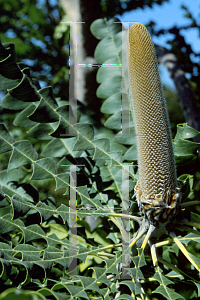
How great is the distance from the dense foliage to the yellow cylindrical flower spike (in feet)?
0.27

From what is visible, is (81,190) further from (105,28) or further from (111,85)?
(105,28)

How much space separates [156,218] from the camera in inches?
24.6

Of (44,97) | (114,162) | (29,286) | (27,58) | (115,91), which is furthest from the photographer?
(27,58)

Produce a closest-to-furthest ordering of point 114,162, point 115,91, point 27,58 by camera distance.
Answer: point 114,162, point 115,91, point 27,58

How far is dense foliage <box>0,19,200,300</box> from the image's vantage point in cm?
63

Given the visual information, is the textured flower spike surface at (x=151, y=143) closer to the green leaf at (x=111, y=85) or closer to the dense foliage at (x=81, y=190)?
the dense foliage at (x=81, y=190)

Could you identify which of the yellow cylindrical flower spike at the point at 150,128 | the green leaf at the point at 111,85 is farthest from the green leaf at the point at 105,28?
the yellow cylindrical flower spike at the point at 150,128

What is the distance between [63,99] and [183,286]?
699 mm

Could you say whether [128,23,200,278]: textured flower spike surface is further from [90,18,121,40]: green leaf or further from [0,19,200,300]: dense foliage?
[90,18,121,40]: green leaf

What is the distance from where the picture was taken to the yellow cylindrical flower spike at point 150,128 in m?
0.65

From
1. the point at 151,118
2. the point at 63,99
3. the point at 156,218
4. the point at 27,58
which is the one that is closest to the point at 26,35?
the point at 27,58

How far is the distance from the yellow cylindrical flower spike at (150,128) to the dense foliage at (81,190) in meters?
0.08

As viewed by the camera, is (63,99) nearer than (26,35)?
Yes

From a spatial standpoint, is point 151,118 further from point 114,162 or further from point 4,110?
point 4,110
